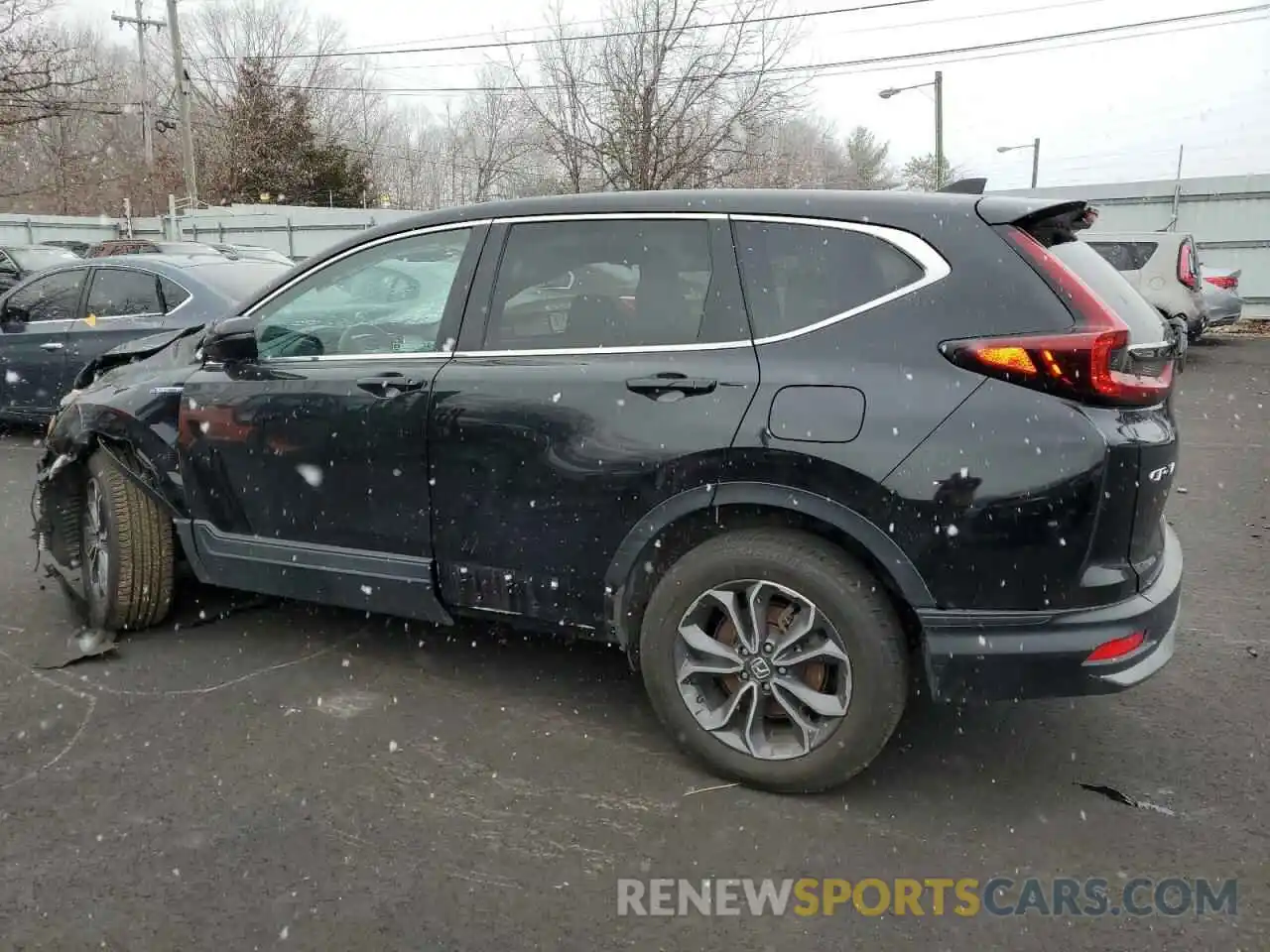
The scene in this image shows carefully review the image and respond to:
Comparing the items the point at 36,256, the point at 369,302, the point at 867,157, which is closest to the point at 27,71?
the point at 36,256

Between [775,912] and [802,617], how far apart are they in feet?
2.65

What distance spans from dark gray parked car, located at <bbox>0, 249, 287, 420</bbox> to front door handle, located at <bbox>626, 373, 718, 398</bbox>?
5.51 m

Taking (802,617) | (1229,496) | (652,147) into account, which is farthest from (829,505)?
(652,147)

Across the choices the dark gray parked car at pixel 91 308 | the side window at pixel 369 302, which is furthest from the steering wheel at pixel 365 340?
the dark gray parked car at pixel 91 308

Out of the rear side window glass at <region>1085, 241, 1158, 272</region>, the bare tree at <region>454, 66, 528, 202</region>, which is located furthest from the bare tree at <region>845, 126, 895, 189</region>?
the rear side window glass at <region>1085, 241, 1158, 272</region>

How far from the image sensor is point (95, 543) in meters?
4.27

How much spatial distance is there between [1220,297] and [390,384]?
15.8 metres

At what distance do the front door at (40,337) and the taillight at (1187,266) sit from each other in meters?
13.2

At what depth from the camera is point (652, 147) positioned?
22.8 metres

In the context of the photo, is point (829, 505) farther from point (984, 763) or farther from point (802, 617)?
point (984, 763)

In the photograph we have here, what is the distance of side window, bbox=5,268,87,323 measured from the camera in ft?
26.3

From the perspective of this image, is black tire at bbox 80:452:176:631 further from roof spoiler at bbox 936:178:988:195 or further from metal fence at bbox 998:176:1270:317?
metal fence at bbox 998:176:1270:317

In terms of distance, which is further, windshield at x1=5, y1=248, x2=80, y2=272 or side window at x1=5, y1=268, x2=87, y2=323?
windshield at x1=5, y1=248, x2=80, y2=272

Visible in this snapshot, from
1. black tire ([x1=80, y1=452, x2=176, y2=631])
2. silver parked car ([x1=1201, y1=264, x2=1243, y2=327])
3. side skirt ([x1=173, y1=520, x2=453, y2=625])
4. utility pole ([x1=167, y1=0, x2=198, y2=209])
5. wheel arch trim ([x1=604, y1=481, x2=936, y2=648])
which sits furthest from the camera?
utility pole ([x1=167, y1=0, x2=198, y2=209])
